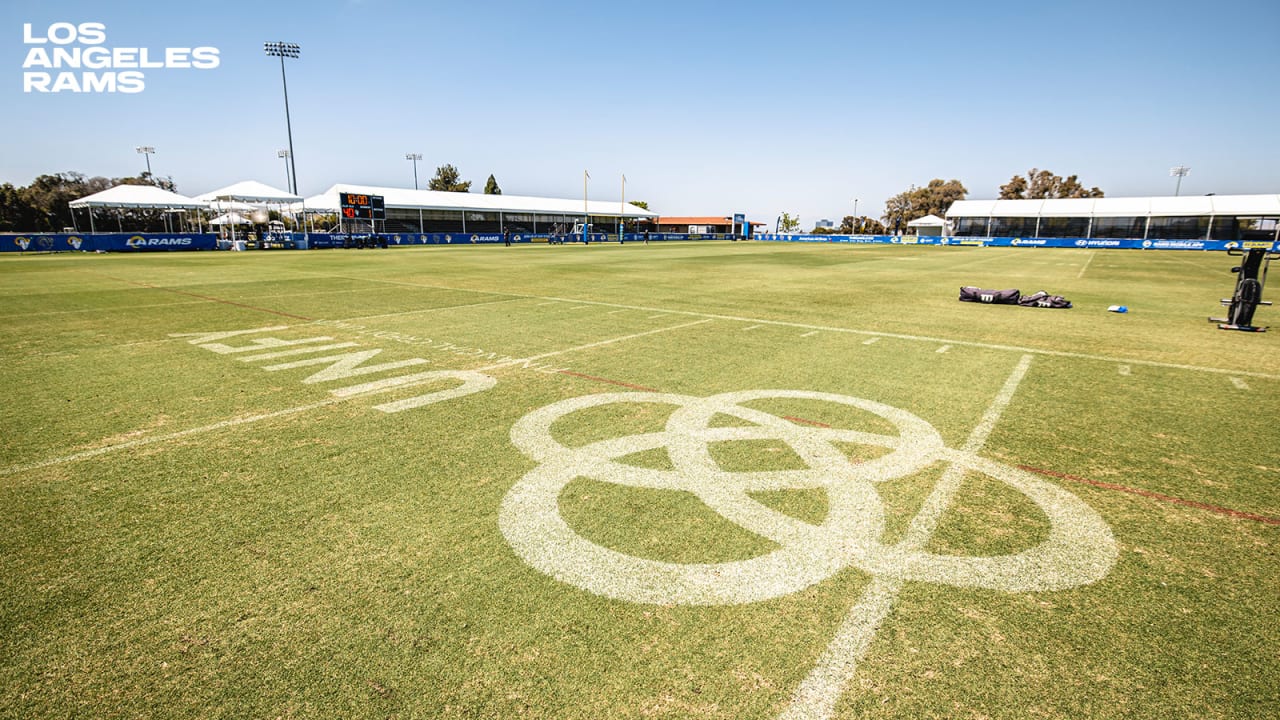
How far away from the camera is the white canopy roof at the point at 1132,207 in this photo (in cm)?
5978

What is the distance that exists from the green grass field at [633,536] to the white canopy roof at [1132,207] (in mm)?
75642

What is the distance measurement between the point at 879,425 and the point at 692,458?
73.2 inches

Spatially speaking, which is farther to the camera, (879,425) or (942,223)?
(942,223)

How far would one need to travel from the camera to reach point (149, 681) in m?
2.16

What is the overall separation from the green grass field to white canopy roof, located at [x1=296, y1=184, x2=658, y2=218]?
53.7 meters

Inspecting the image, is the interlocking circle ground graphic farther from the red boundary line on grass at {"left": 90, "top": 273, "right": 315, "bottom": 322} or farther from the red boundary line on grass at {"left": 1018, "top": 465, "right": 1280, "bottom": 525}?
the red boundary line on grass at {"left": 90, "top": 273, "right": 315, "bottom": 322}

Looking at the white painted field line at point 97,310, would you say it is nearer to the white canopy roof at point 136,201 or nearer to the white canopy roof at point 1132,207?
the white canopy roof at point 136,201

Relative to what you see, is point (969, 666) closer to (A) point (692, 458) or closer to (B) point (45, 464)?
(A) point (692, 458)

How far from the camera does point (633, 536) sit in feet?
10.4

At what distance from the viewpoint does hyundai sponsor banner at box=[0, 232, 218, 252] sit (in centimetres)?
3316

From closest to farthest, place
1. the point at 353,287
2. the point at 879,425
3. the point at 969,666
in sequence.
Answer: the point at 969,666, the point at 879,425, the point at 353,287

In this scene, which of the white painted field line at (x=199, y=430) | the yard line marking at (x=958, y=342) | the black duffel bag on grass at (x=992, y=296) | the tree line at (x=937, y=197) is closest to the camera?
the white painted field line at (x=199, y=430)

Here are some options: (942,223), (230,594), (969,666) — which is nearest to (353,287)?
(230,594)

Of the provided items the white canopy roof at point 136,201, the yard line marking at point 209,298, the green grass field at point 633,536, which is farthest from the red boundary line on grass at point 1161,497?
the white canopy roof at point 136,201
